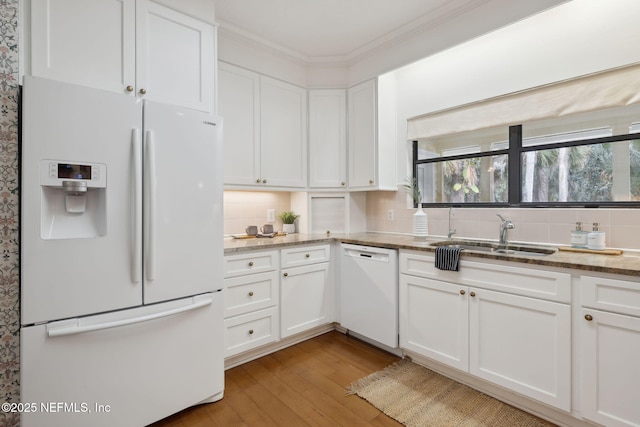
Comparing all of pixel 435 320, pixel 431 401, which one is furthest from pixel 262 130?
pixel 431 401

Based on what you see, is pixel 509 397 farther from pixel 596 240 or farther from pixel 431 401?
pixel 596 240

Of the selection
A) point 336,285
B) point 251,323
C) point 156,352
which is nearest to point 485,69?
point 336,285

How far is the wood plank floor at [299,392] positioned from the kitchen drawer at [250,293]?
0.46m

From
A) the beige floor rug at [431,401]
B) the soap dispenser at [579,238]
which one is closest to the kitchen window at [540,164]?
the soap dispenser at [579,238]

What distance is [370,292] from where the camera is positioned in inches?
102

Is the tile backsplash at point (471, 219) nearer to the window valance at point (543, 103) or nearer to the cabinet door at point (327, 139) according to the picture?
the cabinet door at point (327, 139)

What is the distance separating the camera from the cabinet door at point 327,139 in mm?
3182

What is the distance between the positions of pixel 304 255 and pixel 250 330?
736 mm

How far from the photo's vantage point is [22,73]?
1473 millimetres

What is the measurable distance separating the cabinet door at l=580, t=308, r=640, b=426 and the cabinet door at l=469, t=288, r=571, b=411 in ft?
0.25

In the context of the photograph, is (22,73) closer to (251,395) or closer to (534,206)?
(251,395)

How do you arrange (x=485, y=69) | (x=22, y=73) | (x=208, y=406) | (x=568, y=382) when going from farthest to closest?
1. (x=485, y=69)
2. (x=208, y=406)
3. (x=568, y=382)
4. (x=22, y=73)

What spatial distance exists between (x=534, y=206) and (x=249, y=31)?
8.86 ft

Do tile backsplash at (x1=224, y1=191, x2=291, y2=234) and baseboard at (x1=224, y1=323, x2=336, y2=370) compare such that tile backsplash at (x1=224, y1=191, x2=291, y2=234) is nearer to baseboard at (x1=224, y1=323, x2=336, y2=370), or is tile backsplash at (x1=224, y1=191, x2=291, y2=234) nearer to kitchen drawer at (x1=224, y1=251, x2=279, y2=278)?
kitchen drawer at (x1=224, y1=251, x2=279, y2=278)
